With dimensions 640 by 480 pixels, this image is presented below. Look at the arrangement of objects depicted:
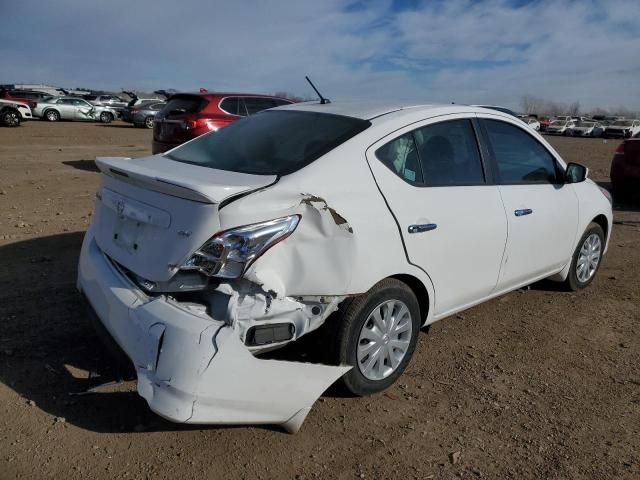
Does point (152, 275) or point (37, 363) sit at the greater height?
point (152, 275)

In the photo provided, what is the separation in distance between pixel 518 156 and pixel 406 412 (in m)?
2.17

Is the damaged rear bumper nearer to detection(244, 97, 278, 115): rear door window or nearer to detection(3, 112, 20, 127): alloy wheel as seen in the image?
detection(244, 97, 278, 115): rear door window

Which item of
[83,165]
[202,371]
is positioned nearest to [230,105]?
[83,165]

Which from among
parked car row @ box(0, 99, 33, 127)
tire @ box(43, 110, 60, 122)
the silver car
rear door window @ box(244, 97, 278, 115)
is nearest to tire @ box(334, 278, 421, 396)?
rear door window @ box(244, 97, 278, 115)

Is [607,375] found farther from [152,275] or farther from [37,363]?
[37,363]

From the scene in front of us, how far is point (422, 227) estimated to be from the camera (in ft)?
10.7

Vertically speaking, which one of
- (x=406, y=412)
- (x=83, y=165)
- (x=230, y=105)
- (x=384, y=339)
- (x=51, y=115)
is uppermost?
(x=230, y=105)

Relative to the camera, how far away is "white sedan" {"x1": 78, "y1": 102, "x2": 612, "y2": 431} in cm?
257

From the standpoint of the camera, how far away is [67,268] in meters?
5.09

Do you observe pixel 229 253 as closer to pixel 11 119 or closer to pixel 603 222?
pixel 603 222

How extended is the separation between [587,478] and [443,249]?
1.40m

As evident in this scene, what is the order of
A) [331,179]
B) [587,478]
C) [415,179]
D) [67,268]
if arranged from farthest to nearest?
[67,268], [415,179], [331,179], [587,478]

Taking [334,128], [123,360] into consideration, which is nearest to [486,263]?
[334,128]

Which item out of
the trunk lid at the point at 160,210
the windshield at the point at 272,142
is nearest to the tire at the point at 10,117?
the windshield at the point at 272,142
